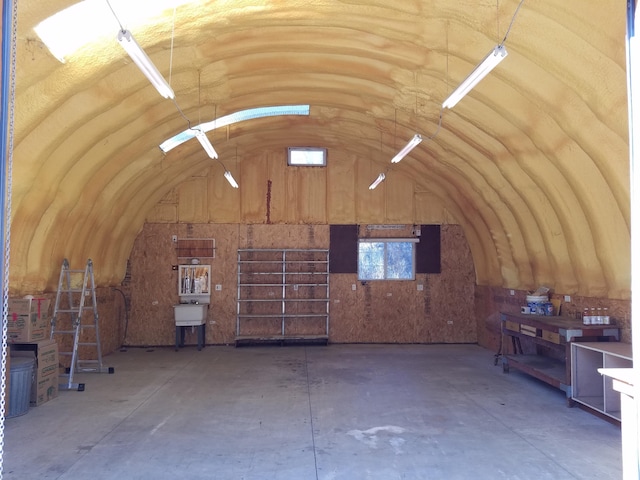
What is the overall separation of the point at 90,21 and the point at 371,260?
26.7 ft

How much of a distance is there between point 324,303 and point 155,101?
244 inches

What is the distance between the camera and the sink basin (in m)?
10.7

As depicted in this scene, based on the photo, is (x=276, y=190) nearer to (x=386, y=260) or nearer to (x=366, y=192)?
(x=366, y=192)

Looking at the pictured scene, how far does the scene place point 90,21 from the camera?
4.87m

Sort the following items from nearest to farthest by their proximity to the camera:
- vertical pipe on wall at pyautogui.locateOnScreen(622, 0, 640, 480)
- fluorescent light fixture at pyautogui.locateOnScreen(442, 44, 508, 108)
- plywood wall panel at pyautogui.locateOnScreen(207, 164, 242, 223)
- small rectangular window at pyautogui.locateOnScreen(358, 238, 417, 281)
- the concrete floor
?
1. vertical pipe on wall at pyautogui.locateOnScreen(622, 0, 640, 480)
2. fluorescent light fixture at pyautogui.locateOnScreen(442, 44, 508, 108)
3. the concrete floor
4. plywood wall panel at pyautogui.locateOnScreen(207, 164, 242, 223)
5. small rectangular window at pyautogui.locateOnScreen(358, 238, 417, 281)

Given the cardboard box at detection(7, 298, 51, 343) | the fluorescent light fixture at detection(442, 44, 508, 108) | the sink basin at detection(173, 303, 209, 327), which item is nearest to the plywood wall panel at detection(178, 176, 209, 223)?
the sink basin at detection(173, 303, 209, 327)

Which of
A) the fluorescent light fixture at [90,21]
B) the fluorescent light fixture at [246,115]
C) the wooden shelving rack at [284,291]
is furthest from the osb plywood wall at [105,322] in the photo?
the fluorescent light fixture at [90,21]

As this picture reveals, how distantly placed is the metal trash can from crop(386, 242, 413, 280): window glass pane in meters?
7.62

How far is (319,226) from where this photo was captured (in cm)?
1180

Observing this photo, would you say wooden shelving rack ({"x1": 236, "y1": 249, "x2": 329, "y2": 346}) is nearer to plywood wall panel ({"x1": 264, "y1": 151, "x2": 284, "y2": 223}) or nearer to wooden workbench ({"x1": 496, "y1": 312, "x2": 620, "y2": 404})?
plywood wall panel ({"x1": 264, "y1": 151, "x2": 284, "y2": 223})

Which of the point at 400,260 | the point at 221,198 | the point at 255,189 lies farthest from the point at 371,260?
the point at 221,198

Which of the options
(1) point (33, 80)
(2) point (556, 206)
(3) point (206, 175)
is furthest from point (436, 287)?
(1) point (33, 80)

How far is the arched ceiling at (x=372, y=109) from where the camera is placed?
16.2 feet

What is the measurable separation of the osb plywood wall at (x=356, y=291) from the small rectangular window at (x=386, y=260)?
22 cm
